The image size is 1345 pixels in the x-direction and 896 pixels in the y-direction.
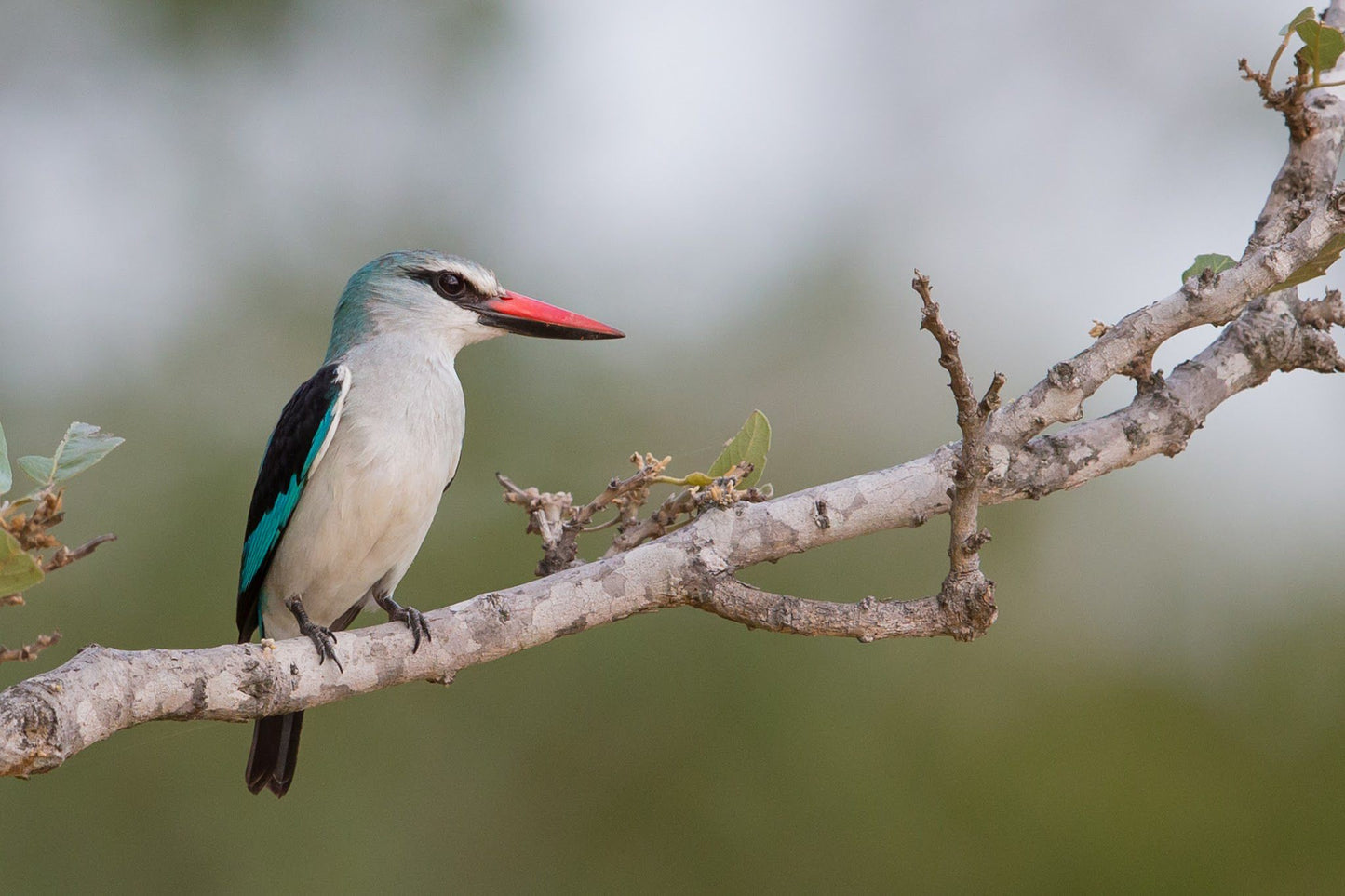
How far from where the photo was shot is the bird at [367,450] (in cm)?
302

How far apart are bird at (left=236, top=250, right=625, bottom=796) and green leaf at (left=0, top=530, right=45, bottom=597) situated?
1162mm

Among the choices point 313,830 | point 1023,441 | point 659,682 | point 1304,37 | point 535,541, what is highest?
point 1304,37

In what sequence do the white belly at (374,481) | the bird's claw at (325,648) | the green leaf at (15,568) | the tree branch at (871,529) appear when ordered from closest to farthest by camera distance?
1. the green leaf at (15,568)
2. the tree branch at (871,529)
3. the bird's claw at (325,648)
4. the white belly at (374,481)

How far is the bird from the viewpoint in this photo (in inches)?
119

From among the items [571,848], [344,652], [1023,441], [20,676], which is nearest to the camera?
[344,652]

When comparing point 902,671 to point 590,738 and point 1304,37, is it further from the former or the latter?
point 1304,37

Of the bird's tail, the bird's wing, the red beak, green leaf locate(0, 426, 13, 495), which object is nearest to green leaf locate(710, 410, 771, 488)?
the red beak

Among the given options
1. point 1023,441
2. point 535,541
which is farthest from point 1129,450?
point 535,541

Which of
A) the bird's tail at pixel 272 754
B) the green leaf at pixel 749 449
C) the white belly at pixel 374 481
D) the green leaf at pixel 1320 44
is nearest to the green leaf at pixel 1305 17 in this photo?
the green leaf at pixel 1320 44

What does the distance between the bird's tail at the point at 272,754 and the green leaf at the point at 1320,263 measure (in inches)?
102

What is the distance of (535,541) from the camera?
6.25 meters

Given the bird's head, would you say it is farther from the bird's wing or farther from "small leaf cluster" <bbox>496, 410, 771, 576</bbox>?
"small leaf cluster" <bbox>496, 410, 771, 576</bbox>

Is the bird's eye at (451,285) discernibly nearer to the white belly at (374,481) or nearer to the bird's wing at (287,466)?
the white belly at (374,481)

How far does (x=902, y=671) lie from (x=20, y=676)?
439cm
